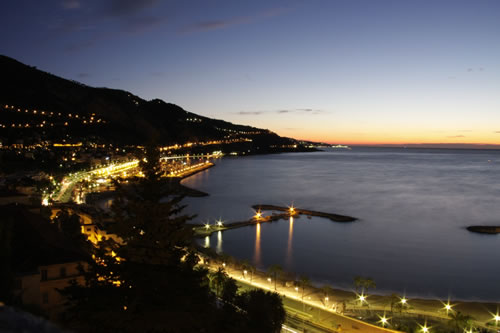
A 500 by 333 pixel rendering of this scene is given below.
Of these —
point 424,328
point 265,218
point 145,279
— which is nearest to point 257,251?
point 265,218

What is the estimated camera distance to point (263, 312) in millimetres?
7312

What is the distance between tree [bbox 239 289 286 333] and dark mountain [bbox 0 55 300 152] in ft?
116

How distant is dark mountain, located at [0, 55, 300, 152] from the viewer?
4638cm

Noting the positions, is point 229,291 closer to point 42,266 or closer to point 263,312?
point 263,312

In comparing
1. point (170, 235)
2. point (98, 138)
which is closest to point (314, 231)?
point (170, 235)

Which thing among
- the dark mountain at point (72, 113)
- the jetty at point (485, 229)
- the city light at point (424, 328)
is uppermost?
the dark mountain at point (72, 113)

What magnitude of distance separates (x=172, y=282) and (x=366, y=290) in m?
9.61

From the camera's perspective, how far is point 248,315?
24.3 feet

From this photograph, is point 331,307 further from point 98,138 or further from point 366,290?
point 98,138

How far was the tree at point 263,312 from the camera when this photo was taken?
23.2 ft

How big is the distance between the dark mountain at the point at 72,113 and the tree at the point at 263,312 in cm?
3542

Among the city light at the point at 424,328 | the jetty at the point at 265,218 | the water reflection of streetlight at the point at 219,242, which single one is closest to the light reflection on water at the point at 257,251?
the jetty at the point at 265,218

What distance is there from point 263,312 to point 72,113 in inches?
2592

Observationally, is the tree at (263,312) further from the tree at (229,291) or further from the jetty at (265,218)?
the jetty at (265,218)
